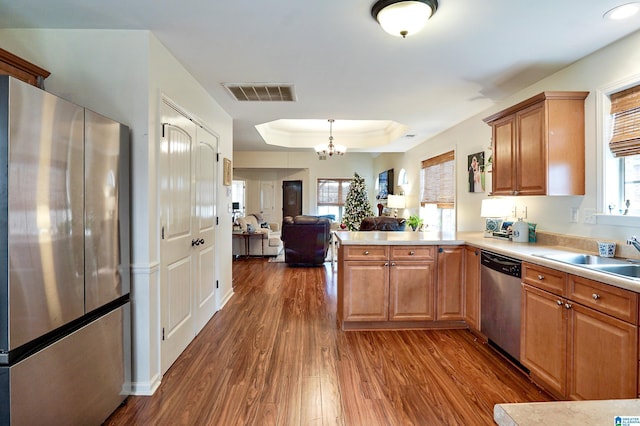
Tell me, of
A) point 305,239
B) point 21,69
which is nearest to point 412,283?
point 305,239

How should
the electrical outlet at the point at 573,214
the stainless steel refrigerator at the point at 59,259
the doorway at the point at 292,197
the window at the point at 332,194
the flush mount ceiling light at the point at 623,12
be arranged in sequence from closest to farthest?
the stainless steel refrigerator at the point at 59,259 → the flush mount ceiling light at the point at 623,12 → the electrical outlet at the point at 573,214 → the window at the point at 332,194 → the doorway at the point at 292,197

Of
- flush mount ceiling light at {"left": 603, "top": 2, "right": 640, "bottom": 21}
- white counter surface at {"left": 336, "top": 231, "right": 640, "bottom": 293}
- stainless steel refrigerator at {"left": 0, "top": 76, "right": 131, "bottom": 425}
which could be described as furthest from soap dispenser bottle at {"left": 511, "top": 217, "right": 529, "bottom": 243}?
stainless steel refrigerator at {"left": 0, "top": 76, "right": 131, "bottom": 425}

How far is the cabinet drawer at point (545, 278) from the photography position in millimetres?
2055

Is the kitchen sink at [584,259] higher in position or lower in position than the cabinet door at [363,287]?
higher

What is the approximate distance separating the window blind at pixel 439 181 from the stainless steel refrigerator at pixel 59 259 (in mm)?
4445

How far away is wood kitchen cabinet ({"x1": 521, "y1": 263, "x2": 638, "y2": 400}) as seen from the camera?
5.35 feet

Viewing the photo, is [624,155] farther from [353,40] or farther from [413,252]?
[353,40]

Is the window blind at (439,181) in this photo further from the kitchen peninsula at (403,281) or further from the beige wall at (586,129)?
the kitchen peninsula at (403,281)

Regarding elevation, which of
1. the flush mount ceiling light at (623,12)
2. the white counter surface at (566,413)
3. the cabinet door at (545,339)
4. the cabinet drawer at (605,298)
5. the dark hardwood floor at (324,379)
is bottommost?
the dark hardwood floor at (324,379)

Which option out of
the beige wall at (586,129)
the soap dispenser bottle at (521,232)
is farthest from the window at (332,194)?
the soap dispenser bottle at (521,232)

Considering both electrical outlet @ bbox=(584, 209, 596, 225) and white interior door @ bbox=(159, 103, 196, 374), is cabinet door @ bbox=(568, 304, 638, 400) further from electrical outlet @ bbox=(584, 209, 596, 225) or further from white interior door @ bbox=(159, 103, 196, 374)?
white interior door @ bbox=(159, 103, 196, 374)

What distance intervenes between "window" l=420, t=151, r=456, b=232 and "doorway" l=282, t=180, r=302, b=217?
4671mm

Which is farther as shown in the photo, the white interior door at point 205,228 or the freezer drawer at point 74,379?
the white interior door at point 205,228

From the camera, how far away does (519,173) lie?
2.92 metres
